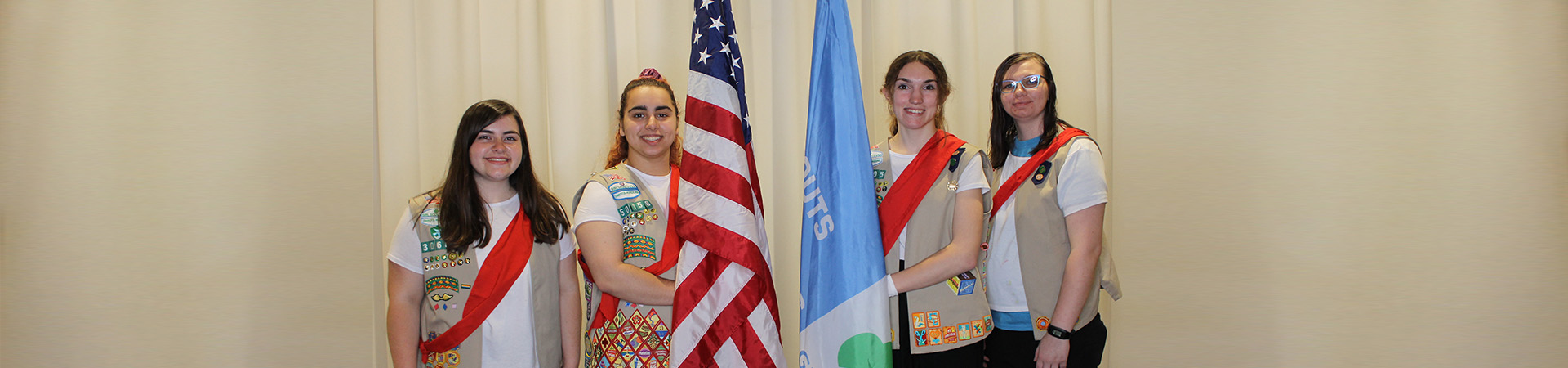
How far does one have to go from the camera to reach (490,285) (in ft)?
6.43

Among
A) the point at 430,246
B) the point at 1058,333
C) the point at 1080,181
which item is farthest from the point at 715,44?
the point at 1058,333

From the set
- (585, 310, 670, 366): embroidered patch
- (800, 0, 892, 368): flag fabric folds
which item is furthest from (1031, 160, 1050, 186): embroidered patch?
(585, 310, 670, 366): embroidered patch

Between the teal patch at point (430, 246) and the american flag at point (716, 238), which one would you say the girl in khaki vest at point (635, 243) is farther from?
the teal patch at point (430, 246)

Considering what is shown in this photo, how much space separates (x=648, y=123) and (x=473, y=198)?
0.50 m

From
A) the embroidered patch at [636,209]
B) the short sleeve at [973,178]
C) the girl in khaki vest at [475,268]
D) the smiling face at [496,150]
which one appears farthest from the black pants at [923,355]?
the smiling face at [496,150]

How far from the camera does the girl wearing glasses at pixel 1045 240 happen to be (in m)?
2.02

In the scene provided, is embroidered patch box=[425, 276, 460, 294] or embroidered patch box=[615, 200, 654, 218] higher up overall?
embroidered patch box=[615, 200, 654, 218]

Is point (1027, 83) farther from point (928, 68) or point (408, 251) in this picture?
point (408, 251)

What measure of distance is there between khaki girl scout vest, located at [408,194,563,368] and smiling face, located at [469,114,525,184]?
154 mm

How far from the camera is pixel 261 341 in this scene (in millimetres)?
2781

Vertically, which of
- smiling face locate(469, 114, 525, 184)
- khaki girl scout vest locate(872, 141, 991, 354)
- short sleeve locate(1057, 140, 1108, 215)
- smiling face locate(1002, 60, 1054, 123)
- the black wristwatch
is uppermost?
smiling face locate(1002, 60, 1054, 123)

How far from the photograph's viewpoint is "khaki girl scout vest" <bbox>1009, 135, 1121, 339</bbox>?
2064 mm

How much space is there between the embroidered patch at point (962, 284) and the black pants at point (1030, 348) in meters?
0.19

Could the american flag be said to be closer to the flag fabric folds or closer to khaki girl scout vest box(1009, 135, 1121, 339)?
the flag fabric folds
